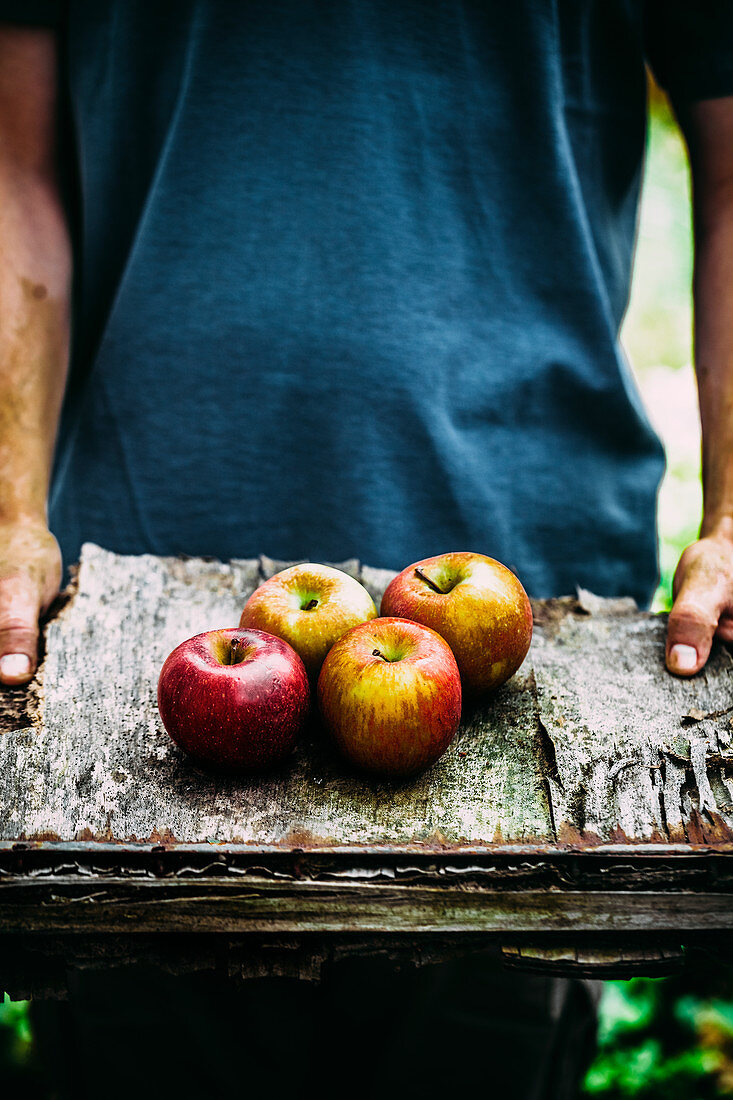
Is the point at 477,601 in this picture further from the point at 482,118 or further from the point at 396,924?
the point at 482,118

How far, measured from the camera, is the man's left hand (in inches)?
53.1

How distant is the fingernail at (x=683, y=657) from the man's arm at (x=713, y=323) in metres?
0.13

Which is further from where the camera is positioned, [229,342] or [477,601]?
[229,342]

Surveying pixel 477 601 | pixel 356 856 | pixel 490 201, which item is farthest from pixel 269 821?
pixel 490 201

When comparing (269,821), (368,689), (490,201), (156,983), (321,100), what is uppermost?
(321,100)

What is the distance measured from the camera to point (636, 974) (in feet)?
3.47

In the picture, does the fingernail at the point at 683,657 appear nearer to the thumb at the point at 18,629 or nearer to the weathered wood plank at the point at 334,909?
the weathered wood plank at the point at 334,909

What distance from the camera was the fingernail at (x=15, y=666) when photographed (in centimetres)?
128

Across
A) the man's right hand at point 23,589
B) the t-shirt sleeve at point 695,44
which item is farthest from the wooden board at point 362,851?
the t-shirt sleeve at point 695,44

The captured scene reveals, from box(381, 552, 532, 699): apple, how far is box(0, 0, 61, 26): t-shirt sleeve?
141cm

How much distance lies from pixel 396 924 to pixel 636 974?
34cm

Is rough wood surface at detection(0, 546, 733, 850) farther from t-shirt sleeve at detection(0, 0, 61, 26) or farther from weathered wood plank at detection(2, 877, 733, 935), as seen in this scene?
t-shirt sleeve at detection(0, 0, 61, 26)

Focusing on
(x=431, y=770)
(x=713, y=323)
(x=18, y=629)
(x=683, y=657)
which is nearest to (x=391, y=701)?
(x=431, y=770)

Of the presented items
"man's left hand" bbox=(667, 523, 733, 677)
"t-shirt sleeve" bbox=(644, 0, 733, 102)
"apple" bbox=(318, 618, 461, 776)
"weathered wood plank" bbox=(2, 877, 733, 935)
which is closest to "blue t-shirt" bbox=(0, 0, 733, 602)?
"t-shirt sleeve" bbox=(644, 0, 733, 102)
